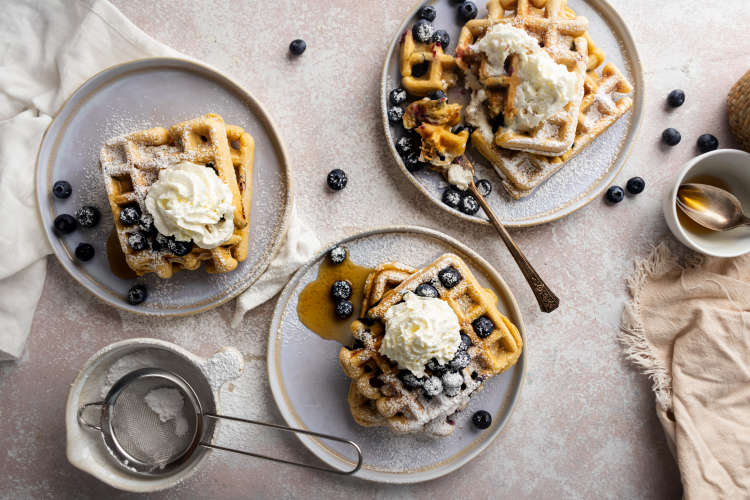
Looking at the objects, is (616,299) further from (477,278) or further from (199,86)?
(199,86)

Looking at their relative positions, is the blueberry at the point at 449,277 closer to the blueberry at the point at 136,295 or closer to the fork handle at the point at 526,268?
the fork handle at the point at 526,268

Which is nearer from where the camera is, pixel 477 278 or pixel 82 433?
pixel 82 433

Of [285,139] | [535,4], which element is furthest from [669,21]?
[285,139]

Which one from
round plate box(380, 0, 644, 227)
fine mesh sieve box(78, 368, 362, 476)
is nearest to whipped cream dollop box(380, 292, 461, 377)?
fine mesh sieve box(78, 368, 362, 476)

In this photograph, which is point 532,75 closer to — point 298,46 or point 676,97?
point 676,97

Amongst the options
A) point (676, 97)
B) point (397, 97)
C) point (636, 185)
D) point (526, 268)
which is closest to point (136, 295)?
point (397, 97)

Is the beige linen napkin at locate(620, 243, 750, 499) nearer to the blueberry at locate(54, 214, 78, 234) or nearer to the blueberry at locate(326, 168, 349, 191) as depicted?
the blueberry at locate(326, 168, 349, 191)
